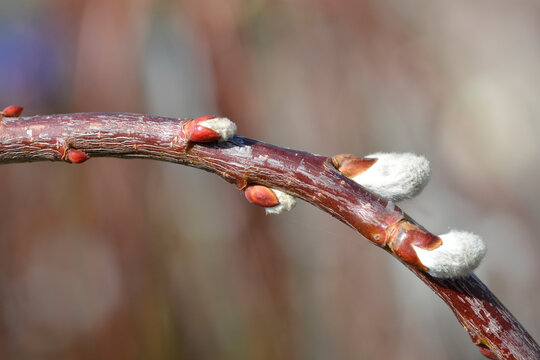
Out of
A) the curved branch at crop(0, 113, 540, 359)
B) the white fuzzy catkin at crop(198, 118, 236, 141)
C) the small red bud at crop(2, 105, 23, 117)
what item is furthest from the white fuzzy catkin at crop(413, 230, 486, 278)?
the small red bud at crop(2, 105, 23, 117)

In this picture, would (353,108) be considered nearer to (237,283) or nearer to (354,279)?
(354,279)

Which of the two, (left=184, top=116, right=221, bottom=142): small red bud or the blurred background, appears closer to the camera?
(left=184, top=116, right=221, bottom=142): small red bud

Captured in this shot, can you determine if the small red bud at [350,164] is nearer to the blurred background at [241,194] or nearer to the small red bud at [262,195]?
the small red bud at [262,195]

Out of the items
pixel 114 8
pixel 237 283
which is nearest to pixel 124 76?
pixel 114 8

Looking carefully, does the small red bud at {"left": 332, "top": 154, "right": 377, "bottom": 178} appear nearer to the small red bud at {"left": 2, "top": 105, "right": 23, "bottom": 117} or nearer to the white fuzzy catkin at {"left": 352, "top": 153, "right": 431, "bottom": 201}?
the white fuzzy catkin at {"left": 352, "top": 153, "right": 431, "bottom": 201}

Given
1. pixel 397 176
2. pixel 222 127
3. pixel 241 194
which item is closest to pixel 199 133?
pixel 222 127
